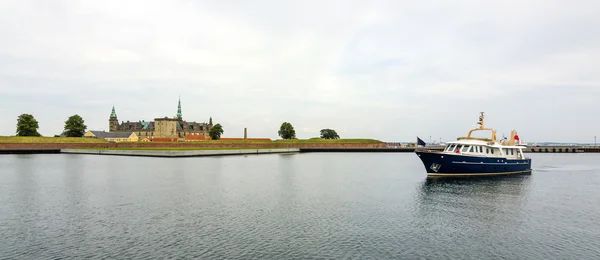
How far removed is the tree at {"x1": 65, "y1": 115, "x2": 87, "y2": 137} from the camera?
468ft

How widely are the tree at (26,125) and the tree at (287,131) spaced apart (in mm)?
93335

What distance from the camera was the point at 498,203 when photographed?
30.1 metres

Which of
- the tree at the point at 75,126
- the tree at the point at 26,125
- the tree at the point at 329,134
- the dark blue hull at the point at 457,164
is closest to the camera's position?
the dark blue hull at the point at 457,164

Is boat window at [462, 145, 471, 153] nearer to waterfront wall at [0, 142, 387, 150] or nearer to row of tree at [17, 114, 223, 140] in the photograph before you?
waterfront wall at [0, 142, 387, 150]

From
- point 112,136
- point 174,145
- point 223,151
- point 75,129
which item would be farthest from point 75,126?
point 223,151

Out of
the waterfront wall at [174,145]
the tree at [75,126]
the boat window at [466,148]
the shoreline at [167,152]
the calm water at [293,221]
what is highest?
the tree at [75,126]

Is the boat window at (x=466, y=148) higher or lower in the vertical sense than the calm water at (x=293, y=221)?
higher

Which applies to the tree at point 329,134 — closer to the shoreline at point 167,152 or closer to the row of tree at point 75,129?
the row of tree at point 75,129

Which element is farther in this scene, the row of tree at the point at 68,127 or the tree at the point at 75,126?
the tree at the point at 75,126

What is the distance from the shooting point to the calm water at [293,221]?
57.2ft

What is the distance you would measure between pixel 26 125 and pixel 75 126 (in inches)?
765

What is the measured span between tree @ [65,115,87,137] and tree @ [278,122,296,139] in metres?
82.0

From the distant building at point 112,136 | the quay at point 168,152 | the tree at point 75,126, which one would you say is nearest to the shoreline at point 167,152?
the quay at point 168,152

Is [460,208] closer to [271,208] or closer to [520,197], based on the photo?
[520,197]
